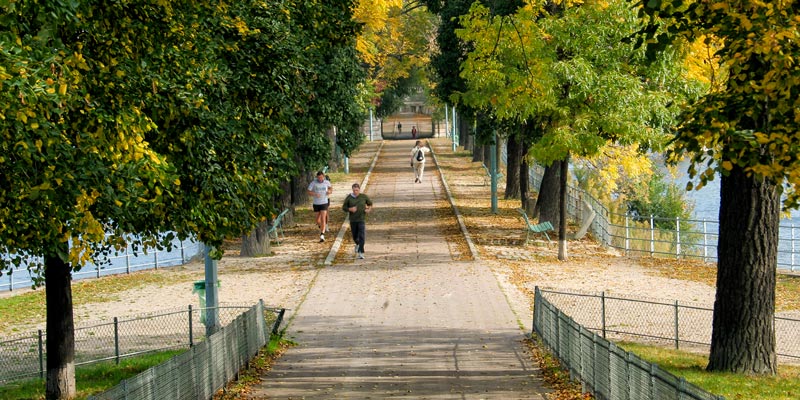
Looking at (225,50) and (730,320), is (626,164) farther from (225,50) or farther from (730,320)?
(225,50)

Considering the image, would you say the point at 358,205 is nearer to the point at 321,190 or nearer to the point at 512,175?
the point at 321,190

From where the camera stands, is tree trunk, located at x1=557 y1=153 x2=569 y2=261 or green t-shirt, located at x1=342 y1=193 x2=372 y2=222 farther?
tree trunk, located at x1=557 y1=153 x2=569 y2=261

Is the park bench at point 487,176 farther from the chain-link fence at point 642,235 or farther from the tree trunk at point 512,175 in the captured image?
the chain-link fence at point 642,235

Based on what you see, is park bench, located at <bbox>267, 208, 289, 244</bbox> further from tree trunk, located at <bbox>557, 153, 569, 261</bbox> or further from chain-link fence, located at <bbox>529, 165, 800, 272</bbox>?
chain-link fence, located at <bbox>529, 165, 800, 272</bbox>

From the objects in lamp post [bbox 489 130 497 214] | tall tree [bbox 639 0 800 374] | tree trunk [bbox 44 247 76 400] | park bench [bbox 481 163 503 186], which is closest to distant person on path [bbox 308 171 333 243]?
lamp post [bbox 489 130 497 214]

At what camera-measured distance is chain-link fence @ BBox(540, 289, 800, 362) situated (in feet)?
54.5

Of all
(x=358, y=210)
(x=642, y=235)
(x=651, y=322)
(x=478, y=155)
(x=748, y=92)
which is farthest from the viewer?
(x=478, y=155)

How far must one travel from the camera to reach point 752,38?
9.26 meters

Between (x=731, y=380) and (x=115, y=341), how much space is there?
847 centimetres

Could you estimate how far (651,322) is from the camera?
18094 mm

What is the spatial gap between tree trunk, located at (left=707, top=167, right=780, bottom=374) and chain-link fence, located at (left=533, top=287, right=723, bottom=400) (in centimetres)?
213

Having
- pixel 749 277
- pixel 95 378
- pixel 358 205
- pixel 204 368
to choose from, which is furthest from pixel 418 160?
pixel 204 368

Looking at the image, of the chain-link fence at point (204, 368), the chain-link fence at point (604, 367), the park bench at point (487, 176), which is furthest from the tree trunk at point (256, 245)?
the park bench at point (487, 176)

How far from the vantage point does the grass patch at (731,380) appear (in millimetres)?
12047
